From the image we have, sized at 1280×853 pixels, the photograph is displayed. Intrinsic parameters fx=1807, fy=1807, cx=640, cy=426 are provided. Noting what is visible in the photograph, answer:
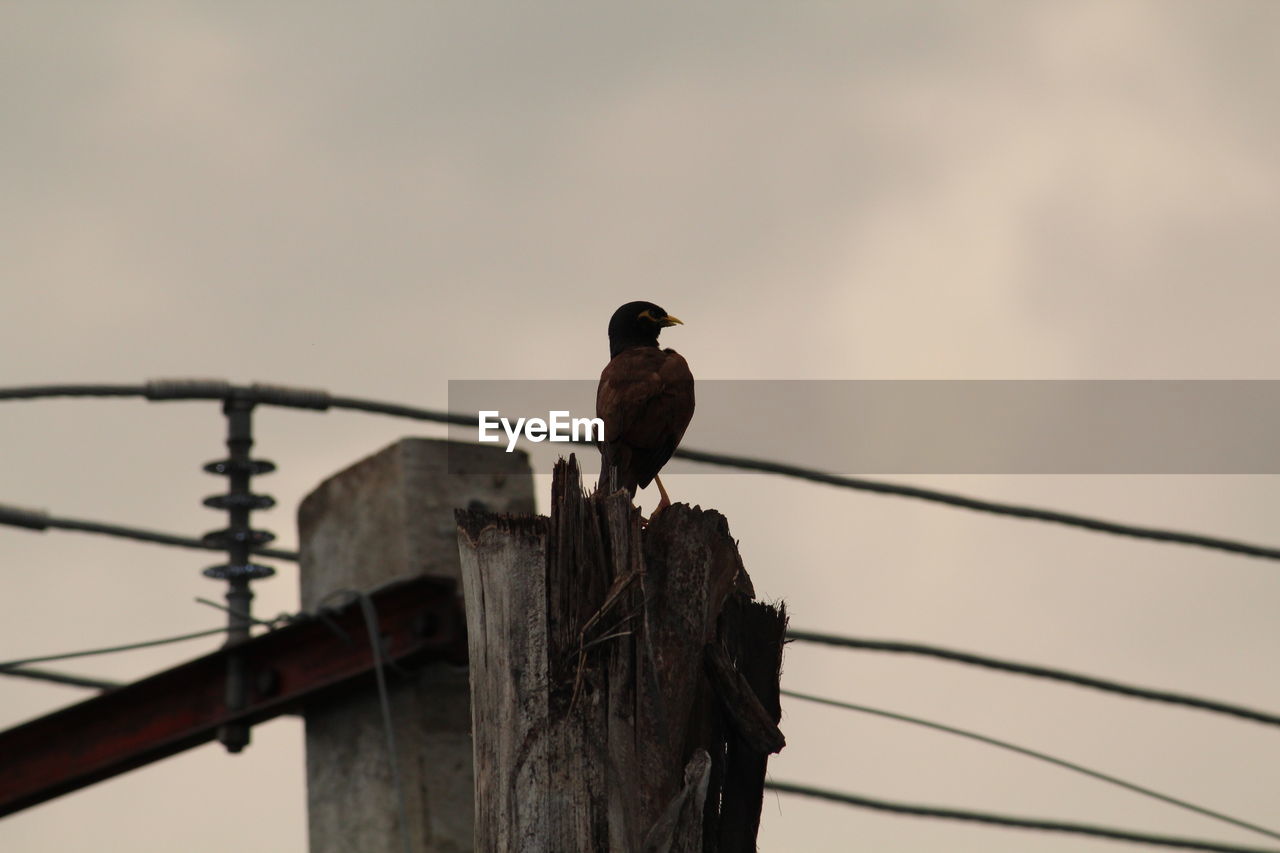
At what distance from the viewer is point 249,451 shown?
26.1ft

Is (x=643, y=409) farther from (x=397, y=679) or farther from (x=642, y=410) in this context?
(x=397, y=679)

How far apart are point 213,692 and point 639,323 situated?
305cm

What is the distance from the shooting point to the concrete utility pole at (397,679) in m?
6.96

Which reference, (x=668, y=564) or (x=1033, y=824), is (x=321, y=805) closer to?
(x=668, y=564)

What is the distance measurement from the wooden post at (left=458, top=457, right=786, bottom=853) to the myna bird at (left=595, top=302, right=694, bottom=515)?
2981mm

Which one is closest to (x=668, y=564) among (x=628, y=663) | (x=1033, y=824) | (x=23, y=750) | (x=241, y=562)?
(x=628, y=663)

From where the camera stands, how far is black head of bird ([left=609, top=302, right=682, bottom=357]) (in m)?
9.46

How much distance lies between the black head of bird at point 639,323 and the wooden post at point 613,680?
4.43m

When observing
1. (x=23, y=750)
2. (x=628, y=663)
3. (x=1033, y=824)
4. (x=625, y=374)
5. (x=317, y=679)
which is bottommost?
(x=1033, y=824)

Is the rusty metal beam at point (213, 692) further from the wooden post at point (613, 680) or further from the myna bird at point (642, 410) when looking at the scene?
the wooden post at point (613, 680)

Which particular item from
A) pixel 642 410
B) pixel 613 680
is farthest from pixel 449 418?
A: pixel 613 680

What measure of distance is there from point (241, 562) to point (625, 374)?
6.23ft

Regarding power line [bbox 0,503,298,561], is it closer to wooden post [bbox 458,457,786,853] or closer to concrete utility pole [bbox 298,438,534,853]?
concrete utility pole [bbox 298,438,534,853]

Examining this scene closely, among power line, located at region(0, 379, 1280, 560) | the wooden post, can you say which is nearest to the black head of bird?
power line, located at region(0, 379, 1280, 560)
